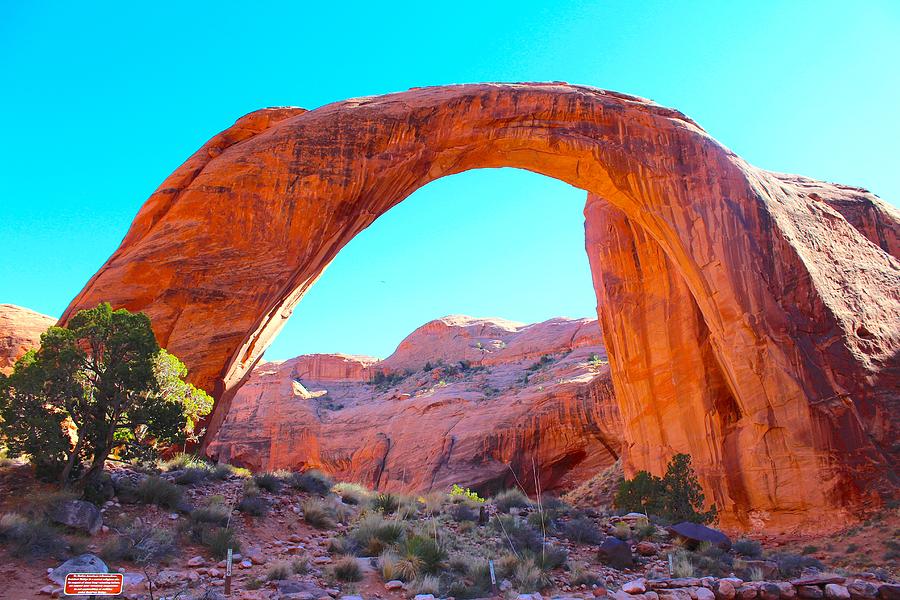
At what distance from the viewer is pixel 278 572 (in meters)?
7.71

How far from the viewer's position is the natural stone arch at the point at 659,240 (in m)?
15.0

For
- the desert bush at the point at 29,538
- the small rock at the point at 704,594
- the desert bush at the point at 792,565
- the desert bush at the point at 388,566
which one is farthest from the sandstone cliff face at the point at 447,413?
the desert bush at the point at 29,538

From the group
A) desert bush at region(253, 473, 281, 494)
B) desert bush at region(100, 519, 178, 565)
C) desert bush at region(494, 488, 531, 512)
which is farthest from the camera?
desert bush at region(494, 488, 531, 512)

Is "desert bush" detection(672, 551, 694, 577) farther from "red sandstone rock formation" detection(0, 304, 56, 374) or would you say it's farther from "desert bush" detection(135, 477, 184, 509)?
"red sandstone rock formation" detection(0, 304, 56, 374)

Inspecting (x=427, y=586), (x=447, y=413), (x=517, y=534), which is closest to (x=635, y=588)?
(x=427, y=586)

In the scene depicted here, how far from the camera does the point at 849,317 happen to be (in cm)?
1675

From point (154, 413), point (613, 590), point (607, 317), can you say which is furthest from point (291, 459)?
point (613, 590)

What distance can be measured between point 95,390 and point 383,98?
1164cm

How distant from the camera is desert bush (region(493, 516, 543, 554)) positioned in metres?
10.1

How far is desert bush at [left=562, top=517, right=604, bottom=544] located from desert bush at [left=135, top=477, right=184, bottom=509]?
6.46 meters

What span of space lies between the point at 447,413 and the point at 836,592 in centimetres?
2768

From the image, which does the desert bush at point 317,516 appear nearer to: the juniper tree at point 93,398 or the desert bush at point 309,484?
the desert bush at point 309,484

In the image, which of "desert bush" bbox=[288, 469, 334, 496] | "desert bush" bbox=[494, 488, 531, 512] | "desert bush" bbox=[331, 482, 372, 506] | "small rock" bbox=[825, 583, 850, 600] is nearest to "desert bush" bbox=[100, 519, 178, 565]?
"desert bush" bbox=[288, 469, 334, 496]

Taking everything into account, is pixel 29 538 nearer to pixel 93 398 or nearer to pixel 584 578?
pixel 93 398
